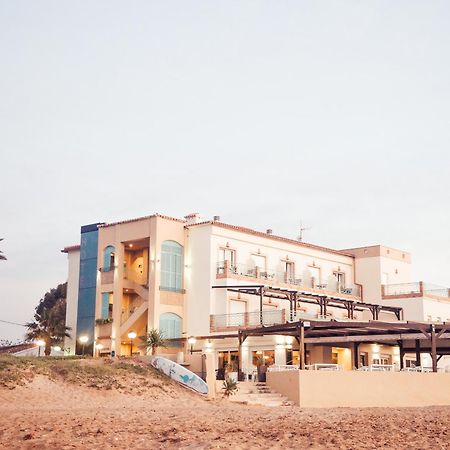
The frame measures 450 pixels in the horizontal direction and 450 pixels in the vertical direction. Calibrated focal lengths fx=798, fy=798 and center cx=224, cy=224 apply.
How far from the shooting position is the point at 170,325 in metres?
44.6

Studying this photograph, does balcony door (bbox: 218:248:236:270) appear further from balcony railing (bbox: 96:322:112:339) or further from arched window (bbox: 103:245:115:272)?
balcony railing (bbox: 96:322:112:339)

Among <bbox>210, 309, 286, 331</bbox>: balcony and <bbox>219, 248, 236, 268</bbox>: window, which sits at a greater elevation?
<bbox>219, 248, 236, 268</bbox>: window

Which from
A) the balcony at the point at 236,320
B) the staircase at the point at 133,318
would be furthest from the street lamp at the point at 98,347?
the balcony at the point at 236,320

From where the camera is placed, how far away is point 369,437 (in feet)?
53.4

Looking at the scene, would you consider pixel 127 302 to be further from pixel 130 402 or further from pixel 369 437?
pixel 369 437

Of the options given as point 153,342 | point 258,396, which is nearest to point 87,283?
point 153,342

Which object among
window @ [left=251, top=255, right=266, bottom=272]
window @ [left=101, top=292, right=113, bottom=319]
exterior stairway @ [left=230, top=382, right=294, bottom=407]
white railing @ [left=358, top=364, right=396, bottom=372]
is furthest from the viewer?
window @ [left=251, top=255, right=266, bottom=272]

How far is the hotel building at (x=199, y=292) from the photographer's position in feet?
141

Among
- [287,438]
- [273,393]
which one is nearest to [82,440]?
[287,438]

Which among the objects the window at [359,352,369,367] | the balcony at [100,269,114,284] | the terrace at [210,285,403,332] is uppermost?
the balcony at [100,269,114,284]

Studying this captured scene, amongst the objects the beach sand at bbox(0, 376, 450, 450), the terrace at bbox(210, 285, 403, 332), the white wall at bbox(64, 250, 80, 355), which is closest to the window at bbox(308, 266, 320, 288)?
the terrace at bbox(210, 285, 403, 332)

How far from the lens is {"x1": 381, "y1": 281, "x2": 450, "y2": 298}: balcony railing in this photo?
5187cm

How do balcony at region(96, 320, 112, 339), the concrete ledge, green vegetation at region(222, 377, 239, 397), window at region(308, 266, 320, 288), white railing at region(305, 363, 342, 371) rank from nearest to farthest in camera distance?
1. the concrete ledge
2. green vegetation at region(222, 377, 239, 397)
3. white railing at region(305, 363, 342, 371)
4. balcony at region(96, 320, 112, 339)
5. window at region(308, 266, 320, 288)

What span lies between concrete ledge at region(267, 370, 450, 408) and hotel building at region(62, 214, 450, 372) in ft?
23.2
